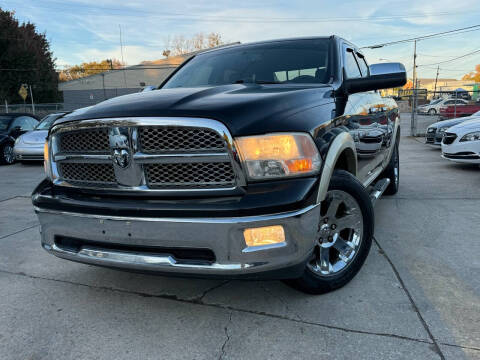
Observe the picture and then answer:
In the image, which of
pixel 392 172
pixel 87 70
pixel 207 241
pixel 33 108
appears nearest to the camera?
pixel 207 241

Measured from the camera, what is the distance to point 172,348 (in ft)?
6.99

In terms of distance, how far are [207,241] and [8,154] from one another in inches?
418

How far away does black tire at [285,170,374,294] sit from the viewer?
2.49 meters

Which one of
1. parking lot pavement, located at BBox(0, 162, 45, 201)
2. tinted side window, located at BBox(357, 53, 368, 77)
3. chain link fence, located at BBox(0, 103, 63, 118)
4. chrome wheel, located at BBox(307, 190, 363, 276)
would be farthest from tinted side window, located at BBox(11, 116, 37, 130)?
chain link fence, located at BBox(0, 103, 63, 118)

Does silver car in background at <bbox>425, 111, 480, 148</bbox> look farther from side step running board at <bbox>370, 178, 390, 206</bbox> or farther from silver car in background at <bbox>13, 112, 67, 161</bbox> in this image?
silver car in background at <bbox>13, 112, 67, 161</bbox>

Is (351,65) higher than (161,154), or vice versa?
(351,65)

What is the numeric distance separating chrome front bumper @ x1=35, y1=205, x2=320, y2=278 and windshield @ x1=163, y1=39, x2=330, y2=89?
148 cm

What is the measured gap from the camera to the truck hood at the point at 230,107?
6.82ft

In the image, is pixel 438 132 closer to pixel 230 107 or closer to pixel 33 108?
pixel 230 107

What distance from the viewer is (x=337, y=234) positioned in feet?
8.77

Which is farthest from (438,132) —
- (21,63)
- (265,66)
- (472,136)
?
(21,63)

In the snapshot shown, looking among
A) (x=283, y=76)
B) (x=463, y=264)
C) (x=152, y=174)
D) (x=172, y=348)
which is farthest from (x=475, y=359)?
(x=283, y=76)

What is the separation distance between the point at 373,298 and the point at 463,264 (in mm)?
1005

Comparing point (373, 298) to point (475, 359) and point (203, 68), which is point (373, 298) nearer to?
point (475, 359)
